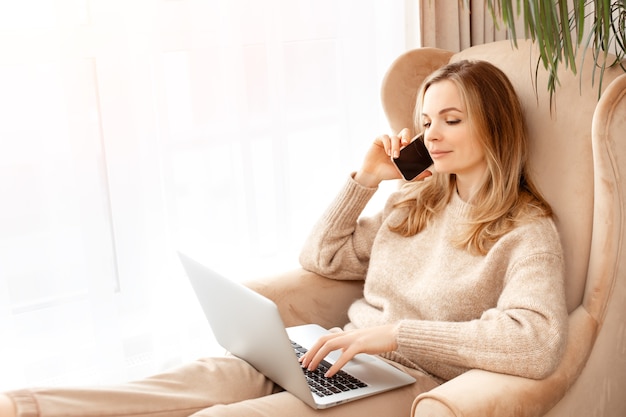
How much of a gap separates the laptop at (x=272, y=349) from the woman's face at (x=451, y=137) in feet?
1.54

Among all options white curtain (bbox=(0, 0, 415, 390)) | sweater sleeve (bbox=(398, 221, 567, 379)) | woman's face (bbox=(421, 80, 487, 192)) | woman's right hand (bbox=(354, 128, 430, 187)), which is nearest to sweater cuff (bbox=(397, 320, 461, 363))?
sweater sleeve (bbox=(398, 221, 567, 379))

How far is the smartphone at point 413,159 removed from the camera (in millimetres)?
1863

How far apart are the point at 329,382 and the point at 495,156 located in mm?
612

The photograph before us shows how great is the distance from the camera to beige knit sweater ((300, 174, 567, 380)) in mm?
1413

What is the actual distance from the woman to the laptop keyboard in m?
0.03

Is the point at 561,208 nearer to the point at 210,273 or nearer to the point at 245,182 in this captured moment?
the point at 210,273

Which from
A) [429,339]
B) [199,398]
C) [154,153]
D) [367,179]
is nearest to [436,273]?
[429,339]

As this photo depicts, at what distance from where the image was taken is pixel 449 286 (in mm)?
1660

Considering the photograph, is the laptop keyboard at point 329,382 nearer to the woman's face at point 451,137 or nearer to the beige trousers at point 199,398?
the beige trousers at point 199,398

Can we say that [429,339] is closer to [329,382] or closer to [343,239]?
[329,382]

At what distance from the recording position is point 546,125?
171 centimetres

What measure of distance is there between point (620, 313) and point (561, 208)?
10.0 inches

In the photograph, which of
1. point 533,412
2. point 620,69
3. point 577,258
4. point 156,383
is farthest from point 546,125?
point 156,383

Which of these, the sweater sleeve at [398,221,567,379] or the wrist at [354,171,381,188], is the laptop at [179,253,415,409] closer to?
the sweater sleeve at [398,221,567,379]
